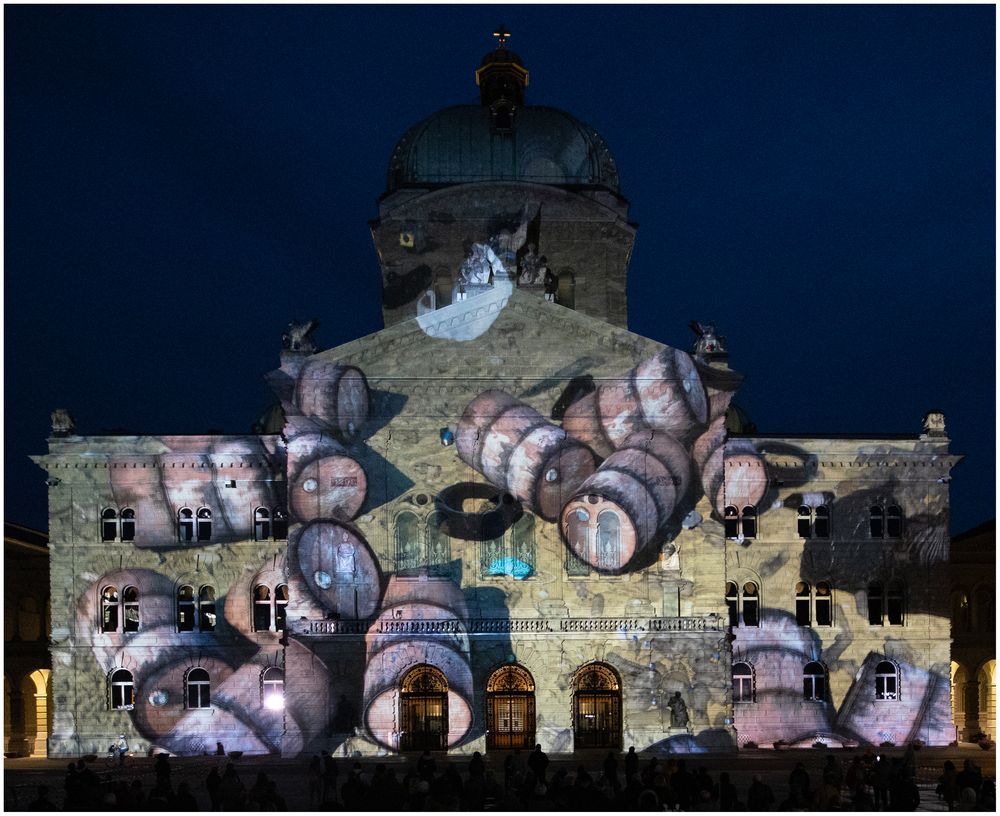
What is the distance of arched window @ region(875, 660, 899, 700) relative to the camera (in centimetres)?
4541

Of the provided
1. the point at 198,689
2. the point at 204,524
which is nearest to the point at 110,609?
the point at 198,689

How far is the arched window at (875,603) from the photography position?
4609 centimetres

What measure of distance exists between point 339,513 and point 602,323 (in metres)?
10.4

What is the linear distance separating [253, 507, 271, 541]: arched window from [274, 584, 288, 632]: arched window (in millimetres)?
1856

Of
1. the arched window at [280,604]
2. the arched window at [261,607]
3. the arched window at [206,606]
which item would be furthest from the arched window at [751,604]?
the arched window at [206,606]

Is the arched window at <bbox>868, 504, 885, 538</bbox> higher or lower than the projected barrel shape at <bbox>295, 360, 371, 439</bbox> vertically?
lower

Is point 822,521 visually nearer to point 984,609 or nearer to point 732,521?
point 732,521

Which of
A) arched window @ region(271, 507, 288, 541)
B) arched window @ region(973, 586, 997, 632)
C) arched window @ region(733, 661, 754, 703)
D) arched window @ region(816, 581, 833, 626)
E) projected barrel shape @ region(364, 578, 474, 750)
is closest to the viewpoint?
projected barrel shape @ region(364, 578, 474, 750)

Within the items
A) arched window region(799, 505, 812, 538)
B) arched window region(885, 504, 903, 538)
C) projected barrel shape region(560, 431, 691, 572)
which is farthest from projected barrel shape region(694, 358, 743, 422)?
arched window region(885, 504, 903, 538)

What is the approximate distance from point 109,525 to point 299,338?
1020cm

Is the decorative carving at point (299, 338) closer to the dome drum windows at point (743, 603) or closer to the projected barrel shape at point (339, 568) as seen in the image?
the projected barrel shape at point (339, 568)

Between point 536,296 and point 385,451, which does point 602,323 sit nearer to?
point 536,296

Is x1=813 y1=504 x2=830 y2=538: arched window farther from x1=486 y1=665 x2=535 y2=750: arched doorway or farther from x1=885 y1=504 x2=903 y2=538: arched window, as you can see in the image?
x1=486 y1=665 x2=535 y2=750: arched doorway

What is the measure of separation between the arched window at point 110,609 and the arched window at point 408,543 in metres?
11.3
